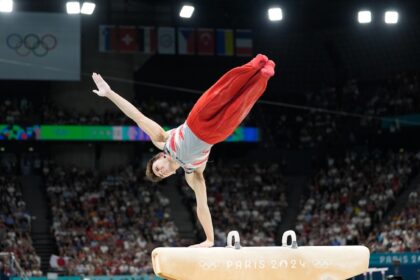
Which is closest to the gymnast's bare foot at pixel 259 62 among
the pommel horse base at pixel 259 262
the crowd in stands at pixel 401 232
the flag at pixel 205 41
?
the pommel horse base at pixel 259 262

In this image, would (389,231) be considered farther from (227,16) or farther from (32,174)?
(32,174)

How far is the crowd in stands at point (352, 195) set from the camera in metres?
25.7

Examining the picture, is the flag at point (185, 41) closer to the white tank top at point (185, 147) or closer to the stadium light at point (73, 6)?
the stadium light at point (73, 6)

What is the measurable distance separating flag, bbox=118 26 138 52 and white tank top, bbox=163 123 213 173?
21.5 m

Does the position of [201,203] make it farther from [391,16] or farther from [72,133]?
[72,133]

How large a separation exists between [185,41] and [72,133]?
17.5 ft

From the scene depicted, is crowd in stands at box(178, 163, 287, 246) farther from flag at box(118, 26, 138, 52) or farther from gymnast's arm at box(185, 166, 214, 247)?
gymnast's arm at box(185, 166, 214, 247)

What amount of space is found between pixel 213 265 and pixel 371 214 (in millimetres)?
20978

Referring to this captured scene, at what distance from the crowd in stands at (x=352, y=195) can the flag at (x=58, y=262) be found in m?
7.71

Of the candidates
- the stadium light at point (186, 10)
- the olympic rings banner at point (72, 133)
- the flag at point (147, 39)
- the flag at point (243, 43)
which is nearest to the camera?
the stadium light at point (186, 10)

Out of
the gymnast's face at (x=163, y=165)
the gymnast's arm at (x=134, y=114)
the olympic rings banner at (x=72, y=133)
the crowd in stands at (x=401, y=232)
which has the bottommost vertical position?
the crowd in stands at (x=401, y=232)

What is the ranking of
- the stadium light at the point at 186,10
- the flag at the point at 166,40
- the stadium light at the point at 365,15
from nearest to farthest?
the stadium light at the point at 365,15 → the stadium light at the point at 186,10 → the flag at the point at 166,40

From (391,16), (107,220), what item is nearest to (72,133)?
(107,220)

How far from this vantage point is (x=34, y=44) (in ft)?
87.7
